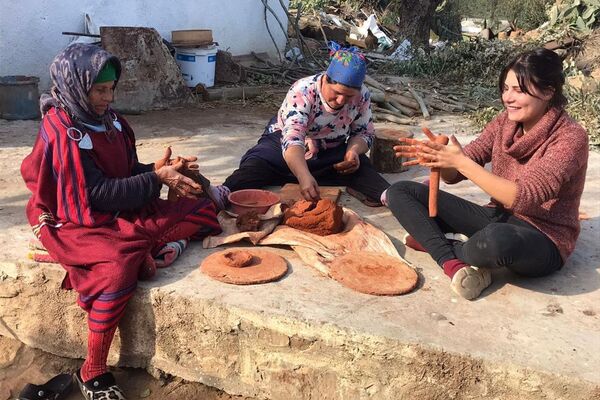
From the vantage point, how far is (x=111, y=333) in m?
2.39

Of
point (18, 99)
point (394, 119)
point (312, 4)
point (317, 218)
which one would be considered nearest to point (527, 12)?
point (312, 4)

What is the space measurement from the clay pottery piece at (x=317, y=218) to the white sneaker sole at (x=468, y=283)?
0.74 m

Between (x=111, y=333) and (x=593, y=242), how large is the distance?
2.45m

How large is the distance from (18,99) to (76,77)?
414cm

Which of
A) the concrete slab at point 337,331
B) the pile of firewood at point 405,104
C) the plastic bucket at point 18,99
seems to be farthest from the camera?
the pile of firewood at point 405,104

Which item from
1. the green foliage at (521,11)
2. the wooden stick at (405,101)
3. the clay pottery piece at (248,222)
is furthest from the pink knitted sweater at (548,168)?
the green foliage at (521,11)

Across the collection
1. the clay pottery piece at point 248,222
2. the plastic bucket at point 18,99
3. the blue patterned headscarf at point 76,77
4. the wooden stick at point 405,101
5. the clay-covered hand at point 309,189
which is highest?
the blue patterned headscarf at point 76,77

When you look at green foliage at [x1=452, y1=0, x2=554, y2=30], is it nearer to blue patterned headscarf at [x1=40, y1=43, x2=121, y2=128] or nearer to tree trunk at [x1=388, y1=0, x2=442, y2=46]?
tree trunk at [x1=388, y1=0, x2=442, y2=46]

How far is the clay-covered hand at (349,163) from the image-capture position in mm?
3641

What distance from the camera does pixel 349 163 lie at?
3.64 meters

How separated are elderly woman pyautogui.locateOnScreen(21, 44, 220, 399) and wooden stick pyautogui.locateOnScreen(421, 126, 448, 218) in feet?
3.41

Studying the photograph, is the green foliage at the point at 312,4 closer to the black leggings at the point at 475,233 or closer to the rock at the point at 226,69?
the rock at the point at 226,69

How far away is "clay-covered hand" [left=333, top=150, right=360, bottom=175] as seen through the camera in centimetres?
364

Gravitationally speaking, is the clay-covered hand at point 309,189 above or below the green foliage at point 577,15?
below
